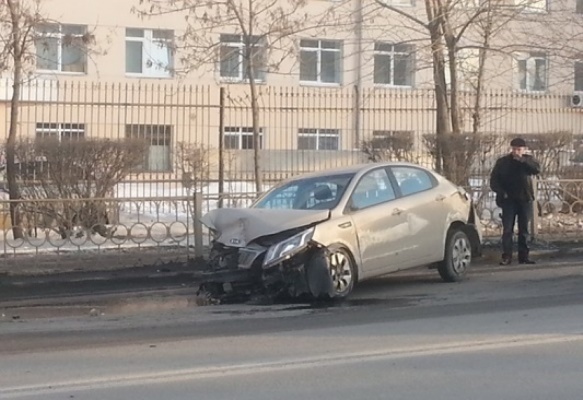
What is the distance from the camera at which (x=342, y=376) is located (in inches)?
318

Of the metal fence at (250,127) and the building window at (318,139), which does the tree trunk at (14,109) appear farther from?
the building window at (318,139)

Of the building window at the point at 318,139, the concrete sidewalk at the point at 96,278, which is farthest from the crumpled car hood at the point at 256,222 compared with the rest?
the building window at the point at 318,139

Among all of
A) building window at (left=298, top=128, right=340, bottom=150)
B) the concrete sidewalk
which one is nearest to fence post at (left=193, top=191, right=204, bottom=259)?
the concrete sidewalk

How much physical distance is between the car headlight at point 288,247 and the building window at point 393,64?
13578mm

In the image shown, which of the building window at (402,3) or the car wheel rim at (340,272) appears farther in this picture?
the building window at (402,3)

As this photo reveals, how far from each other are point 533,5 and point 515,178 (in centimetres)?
1134

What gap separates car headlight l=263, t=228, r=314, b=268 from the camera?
464 inches

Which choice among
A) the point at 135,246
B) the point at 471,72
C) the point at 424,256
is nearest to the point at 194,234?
the point at 135,246

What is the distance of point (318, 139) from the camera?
2533cm

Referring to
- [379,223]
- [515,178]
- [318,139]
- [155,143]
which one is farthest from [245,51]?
[379,223]

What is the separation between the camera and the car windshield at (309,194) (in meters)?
12.5

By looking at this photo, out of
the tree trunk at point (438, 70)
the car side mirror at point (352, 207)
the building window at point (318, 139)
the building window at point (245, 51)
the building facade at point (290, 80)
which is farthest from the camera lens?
the building window at point (318, 139)

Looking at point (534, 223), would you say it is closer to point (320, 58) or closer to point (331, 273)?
point (331, 273)

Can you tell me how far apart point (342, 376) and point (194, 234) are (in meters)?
8.24
